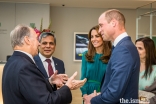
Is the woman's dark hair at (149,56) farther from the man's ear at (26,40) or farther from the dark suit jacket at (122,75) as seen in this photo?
the man's ear at (26,40)

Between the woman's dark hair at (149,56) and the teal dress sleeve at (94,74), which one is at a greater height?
the woman's dark hair at (149,56)

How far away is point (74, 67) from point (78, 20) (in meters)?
1.67

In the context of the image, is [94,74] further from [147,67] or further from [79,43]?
[79,43]

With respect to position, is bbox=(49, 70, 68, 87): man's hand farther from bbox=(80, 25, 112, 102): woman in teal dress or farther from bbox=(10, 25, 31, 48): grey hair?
bbox=(10, 25, 31, 48): grey hair

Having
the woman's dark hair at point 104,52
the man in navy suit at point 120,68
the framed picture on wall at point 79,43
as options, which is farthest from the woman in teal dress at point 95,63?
the framed picture on wall at point 79,43

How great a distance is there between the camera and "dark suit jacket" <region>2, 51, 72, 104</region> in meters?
1.38

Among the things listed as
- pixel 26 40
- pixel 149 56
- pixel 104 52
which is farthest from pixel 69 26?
pixel 26 40

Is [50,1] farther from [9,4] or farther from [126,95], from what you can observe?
[126,95]

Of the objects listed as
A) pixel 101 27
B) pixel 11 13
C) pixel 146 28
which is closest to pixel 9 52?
pixel 11 13

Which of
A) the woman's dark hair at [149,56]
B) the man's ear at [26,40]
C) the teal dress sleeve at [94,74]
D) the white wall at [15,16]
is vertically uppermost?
the white wall at [15,16]

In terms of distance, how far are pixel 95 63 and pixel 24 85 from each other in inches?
47.8

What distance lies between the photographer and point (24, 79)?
4.51ft

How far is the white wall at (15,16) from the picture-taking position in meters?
6.46

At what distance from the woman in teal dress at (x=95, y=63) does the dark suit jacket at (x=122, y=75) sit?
0.90 m
